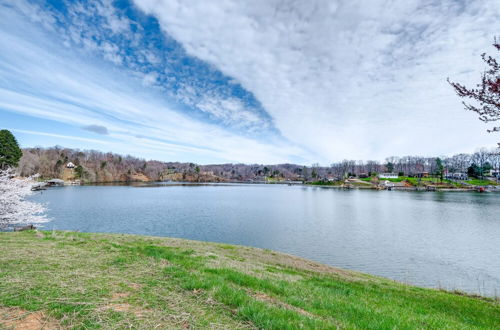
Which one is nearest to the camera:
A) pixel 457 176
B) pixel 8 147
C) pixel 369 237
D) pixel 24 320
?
pixel 24 320

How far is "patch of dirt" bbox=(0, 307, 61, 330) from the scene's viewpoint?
361cm

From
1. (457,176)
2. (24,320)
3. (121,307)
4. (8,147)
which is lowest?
(121,307)

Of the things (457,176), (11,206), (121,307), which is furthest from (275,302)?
(457,176)

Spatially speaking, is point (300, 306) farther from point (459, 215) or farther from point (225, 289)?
point (459, 215)

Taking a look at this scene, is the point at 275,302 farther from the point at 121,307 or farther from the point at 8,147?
the point at 8,147

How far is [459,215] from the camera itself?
4381 cm

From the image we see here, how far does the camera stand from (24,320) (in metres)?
3.78

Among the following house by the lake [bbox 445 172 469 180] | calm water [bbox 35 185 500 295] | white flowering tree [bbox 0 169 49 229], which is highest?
house by the lake [bbox 445 172 469 180]

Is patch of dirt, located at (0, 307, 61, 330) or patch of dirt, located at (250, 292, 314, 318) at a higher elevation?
patch of dirt, located at (0, 307, 61, 330)

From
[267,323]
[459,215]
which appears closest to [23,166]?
[267,323]

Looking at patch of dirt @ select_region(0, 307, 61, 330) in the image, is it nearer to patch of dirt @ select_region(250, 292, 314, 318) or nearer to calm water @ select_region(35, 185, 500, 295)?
patch of dirt @ select_region(250, 292, 314, 318)

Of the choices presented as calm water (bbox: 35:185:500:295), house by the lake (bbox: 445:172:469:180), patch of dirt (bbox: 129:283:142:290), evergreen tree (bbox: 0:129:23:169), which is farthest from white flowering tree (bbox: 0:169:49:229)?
house by the lake (bbox: 445:172:469:180)

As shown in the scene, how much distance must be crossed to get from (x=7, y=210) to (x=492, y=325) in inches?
1206

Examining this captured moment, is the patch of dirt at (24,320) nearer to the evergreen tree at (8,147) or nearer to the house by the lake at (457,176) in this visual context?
the evergreen tree at (8,147)
